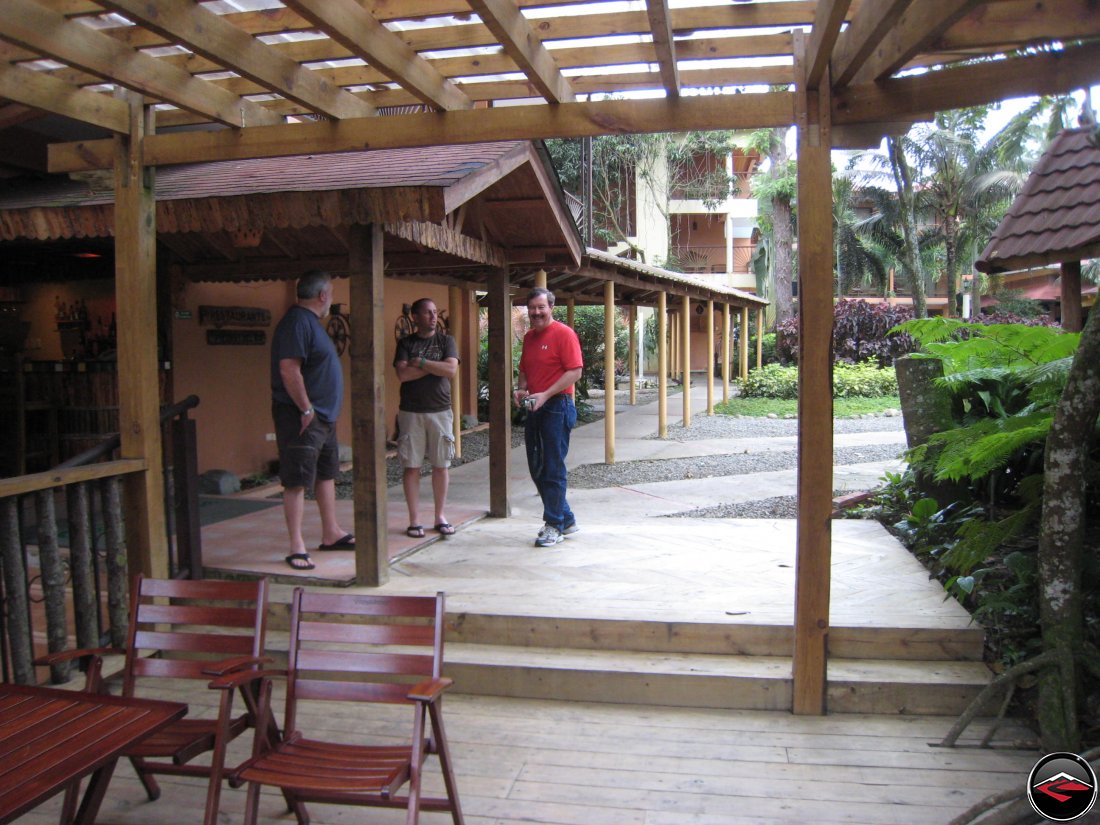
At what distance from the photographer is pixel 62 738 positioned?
2486mm

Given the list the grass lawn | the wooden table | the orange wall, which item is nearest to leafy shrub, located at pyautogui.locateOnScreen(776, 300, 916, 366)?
the grass lawn

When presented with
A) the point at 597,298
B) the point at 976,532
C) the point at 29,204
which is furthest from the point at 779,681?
the point at 597,298

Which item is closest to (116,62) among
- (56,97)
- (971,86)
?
(56,97)

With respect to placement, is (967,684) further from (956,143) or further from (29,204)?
(956,143)

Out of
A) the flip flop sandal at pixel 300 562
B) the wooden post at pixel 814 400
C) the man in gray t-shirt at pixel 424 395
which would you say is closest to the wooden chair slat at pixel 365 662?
the wooden post at pixel 814 400

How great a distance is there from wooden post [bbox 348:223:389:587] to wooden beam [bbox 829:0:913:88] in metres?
2.55

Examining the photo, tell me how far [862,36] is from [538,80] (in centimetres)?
132

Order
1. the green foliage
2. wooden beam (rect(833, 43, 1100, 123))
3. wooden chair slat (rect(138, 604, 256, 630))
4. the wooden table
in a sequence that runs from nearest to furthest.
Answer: the wooden table < wooden chair slat (rect(138, 604, 256, 630)) < wooden beam (rect(833, 43, 1100, 123)) < the green foliage

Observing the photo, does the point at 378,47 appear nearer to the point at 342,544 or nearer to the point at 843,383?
the point at 342,544

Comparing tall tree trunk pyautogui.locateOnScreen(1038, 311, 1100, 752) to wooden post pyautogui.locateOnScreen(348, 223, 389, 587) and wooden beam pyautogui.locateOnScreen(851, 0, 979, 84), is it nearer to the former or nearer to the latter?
wooden beam pyautogui.locateOnScreen(851, 0, 979, 84)

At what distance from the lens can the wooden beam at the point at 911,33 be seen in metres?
2.93

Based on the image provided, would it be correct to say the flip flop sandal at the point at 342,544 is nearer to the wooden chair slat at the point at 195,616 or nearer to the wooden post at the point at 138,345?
the wooden post at the point at 138,345

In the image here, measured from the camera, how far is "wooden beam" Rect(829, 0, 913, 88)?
2.98 metres

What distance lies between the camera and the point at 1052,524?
11.7 feet
